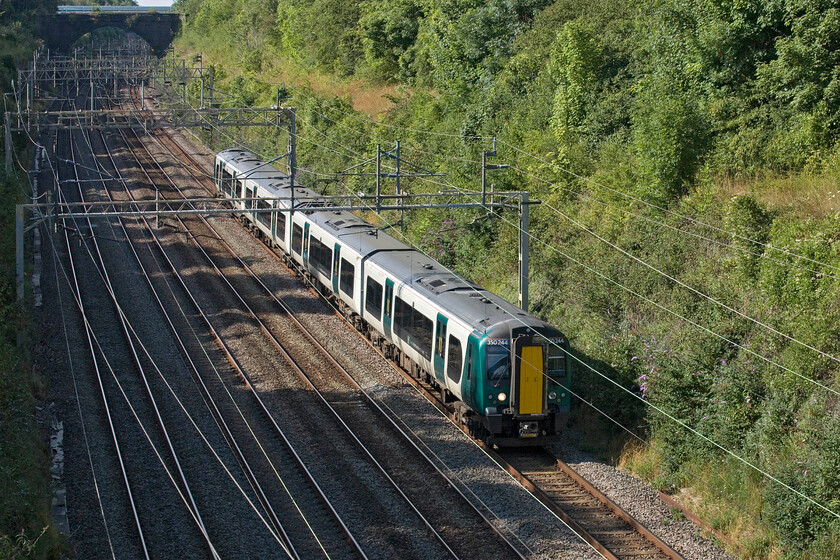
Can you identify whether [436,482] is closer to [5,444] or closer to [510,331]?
[510,331]

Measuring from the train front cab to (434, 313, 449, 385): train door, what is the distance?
5.15ft

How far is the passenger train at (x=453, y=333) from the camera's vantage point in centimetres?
1594

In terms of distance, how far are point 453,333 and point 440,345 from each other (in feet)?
2.35

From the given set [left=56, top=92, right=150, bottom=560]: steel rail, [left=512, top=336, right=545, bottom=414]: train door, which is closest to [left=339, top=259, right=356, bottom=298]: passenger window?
[left=56, top=92, right=150, bottom=560]: steel rail

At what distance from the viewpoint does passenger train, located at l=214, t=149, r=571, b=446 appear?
15938 millimetres

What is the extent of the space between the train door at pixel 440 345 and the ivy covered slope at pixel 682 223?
284cm

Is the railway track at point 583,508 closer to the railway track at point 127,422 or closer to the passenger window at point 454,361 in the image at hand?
the passenger window at point 454,361

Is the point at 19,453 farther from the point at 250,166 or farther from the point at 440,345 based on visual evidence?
the point at 250,166

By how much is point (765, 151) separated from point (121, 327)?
54.0 ft

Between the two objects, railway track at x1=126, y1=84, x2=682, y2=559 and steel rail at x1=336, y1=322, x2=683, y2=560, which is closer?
steel rail at x1=336, y1=322, x2=683, y2=560

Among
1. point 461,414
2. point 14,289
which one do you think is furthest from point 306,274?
point 461,414

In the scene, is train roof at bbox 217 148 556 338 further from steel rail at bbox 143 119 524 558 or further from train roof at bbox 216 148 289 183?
train roof at bbox 216 148 289 183

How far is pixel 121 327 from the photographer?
23953mm

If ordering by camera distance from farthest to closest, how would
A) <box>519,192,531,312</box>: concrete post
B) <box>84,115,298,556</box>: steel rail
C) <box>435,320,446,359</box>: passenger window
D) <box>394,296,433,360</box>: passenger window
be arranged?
<box>519,192,531,312</box>: concrete post → <box>394,296,433,360</box>: passenger window → <box>435,320,446,359</box>: passenger window → <box>84,115,298,556</box>: steel rail
